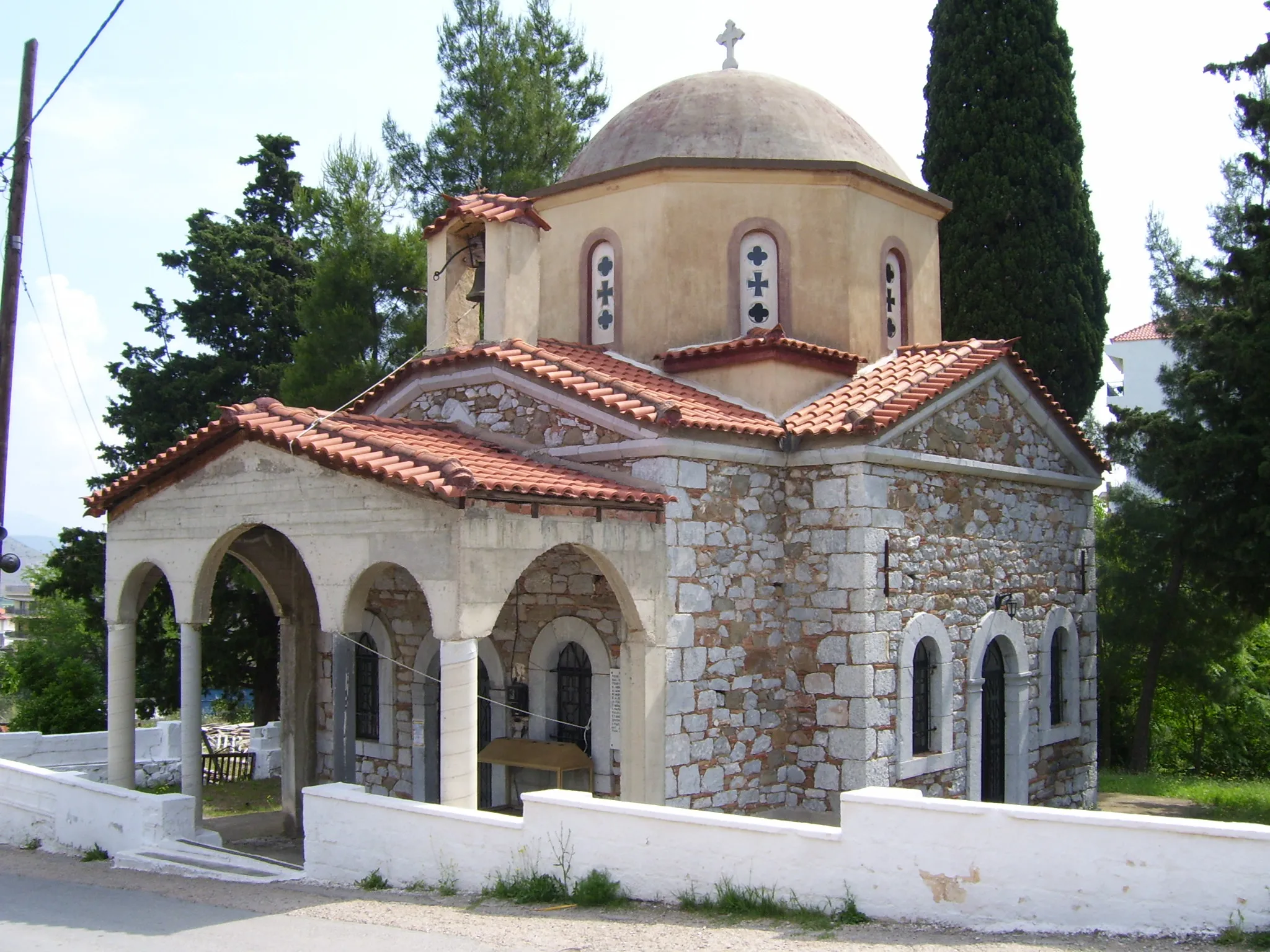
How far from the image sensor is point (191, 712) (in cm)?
1092

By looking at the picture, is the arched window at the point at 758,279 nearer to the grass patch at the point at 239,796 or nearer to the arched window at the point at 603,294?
the arched window at the point at 603,294

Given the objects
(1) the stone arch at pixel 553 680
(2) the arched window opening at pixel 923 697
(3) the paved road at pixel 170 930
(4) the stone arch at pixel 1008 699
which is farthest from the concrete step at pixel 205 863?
(4) the stone arch at pixel 1008 699

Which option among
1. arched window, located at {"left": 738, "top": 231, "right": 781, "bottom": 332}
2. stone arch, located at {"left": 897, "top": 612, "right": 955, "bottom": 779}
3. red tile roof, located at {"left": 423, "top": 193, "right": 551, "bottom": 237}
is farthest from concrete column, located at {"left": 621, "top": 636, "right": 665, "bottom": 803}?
red tile roof, located at {"left": 423, "top": 193, "right": 551, "bottom": 237}

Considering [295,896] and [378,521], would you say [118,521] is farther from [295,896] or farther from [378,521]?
[295,896]

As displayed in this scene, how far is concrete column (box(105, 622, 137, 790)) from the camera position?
1130cm

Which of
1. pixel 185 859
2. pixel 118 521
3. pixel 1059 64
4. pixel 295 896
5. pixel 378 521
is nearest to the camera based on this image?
pixel 295 896

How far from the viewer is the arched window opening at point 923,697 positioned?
11.1 m

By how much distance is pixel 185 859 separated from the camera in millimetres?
9781

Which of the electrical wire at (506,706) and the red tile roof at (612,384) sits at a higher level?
the red tile roof at (612,384)

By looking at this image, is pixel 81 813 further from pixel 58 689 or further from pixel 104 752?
pixel 58 689

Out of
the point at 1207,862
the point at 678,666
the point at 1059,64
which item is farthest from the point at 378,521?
the point at 1059,64

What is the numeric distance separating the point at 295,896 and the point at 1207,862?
5.82 m

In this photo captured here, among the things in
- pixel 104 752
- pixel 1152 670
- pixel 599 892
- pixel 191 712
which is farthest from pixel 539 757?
pixel 1152 670

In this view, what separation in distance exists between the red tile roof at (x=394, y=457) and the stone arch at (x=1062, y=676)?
17.6 feet
